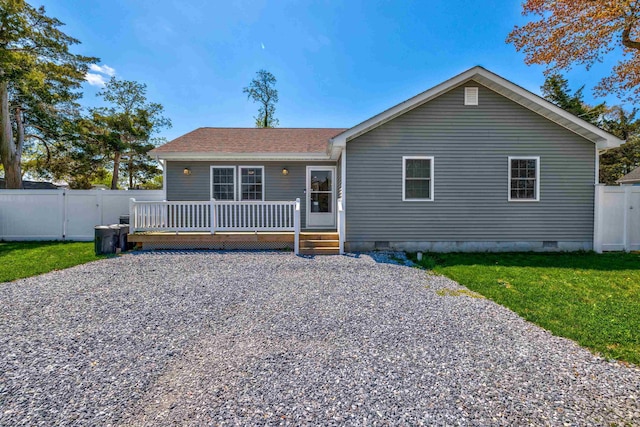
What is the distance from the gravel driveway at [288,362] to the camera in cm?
197

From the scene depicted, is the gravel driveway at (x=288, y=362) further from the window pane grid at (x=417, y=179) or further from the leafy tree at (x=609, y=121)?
the leafy tree at (x=609, y=121)

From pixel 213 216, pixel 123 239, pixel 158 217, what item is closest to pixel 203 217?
pixel 213 216

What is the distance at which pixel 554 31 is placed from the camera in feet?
34.2

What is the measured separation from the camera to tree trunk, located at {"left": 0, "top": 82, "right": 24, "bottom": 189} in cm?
1275

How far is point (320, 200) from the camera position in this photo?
9648 millimetres

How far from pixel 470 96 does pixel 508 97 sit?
1053 millimetres

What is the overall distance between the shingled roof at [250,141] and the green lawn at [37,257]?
3644 mm

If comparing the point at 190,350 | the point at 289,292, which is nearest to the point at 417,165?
the point at 289,292

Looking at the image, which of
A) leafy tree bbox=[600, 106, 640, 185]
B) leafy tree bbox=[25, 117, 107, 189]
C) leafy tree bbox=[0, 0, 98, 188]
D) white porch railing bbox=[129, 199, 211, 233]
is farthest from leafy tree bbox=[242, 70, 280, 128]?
leafy tree bbox=[600, 106, 640, 185]

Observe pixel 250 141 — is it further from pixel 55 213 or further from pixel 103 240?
pixel 55 213

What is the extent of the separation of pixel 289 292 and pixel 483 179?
21.0 ft

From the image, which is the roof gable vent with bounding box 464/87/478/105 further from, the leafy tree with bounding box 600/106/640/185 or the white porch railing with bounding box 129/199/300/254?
the leafy tree with bounding box 600/106/640/185

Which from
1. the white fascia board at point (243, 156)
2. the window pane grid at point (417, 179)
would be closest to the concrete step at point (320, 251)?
the window pane grid at point (417, 179)

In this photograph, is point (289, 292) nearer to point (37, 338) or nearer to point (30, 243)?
point (37, 338)
